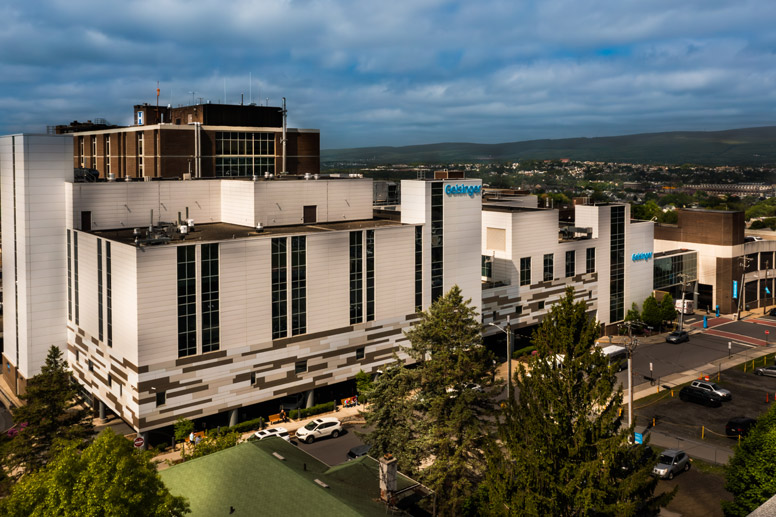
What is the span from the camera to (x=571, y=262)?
89.8 m

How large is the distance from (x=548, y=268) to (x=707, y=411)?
2700cm

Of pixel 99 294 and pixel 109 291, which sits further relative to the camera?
pixel 99 294

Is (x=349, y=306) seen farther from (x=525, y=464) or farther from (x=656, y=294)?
(x=656, y=294)

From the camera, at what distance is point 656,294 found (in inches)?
3991

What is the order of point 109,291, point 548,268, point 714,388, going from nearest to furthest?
point 109,291
point 714,388
point 548,268

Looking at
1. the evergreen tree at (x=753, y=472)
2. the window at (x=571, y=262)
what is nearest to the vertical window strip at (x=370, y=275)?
the window at (x=571, y=262)

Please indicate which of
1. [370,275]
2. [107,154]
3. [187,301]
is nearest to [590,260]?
[370,275]

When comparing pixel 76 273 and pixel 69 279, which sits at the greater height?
pixel 76 273

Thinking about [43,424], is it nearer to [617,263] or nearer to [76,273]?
[76,273]

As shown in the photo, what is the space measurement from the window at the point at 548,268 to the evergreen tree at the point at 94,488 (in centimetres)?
6618

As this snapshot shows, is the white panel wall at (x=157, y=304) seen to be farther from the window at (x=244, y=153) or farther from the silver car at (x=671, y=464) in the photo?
the window at (x=244, y=153)

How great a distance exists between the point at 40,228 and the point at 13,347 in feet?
45.4

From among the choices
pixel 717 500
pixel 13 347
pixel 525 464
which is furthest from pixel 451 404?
pixel 13 347

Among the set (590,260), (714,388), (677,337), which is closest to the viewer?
(714,388)
